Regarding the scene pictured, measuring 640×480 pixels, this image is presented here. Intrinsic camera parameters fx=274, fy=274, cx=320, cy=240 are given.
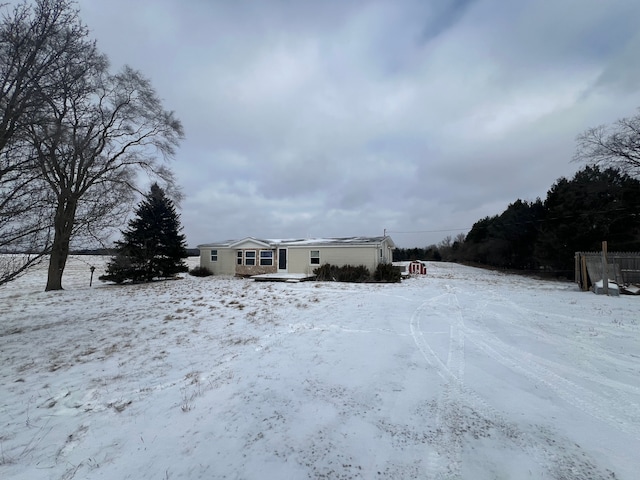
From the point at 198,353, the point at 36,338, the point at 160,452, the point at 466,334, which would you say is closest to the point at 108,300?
the point at 36,338

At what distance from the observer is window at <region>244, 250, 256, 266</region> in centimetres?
2297

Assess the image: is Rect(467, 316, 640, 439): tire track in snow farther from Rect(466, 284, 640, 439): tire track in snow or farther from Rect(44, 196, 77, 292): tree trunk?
Rect(44, 196, 77, 292): tree trunk

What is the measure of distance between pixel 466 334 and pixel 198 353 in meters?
Result: 5.64

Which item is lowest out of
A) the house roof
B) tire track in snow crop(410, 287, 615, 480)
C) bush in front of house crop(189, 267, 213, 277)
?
tire track in snow crop(410, 287, 615, 480)

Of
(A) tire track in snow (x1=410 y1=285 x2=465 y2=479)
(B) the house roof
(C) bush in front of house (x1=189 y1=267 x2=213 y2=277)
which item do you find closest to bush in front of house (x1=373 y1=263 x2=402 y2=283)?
(B) the house roof

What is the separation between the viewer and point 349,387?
3705 millimetres

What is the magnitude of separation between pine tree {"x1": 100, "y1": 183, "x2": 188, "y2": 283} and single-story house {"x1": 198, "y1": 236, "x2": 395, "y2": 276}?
332cm

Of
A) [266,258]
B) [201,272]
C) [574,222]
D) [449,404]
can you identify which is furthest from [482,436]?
[574,222]

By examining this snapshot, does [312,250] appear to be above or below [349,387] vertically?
above

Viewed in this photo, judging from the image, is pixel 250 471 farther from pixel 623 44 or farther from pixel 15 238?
pixel 623 44

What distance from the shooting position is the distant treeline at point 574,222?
20.5 metres

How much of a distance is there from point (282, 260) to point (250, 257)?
2.90 m

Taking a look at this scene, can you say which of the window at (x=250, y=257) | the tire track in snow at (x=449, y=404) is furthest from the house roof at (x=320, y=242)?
the tire track in snow at (x=449, y=404)

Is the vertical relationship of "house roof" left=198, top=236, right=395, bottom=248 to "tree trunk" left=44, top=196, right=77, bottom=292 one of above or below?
above
